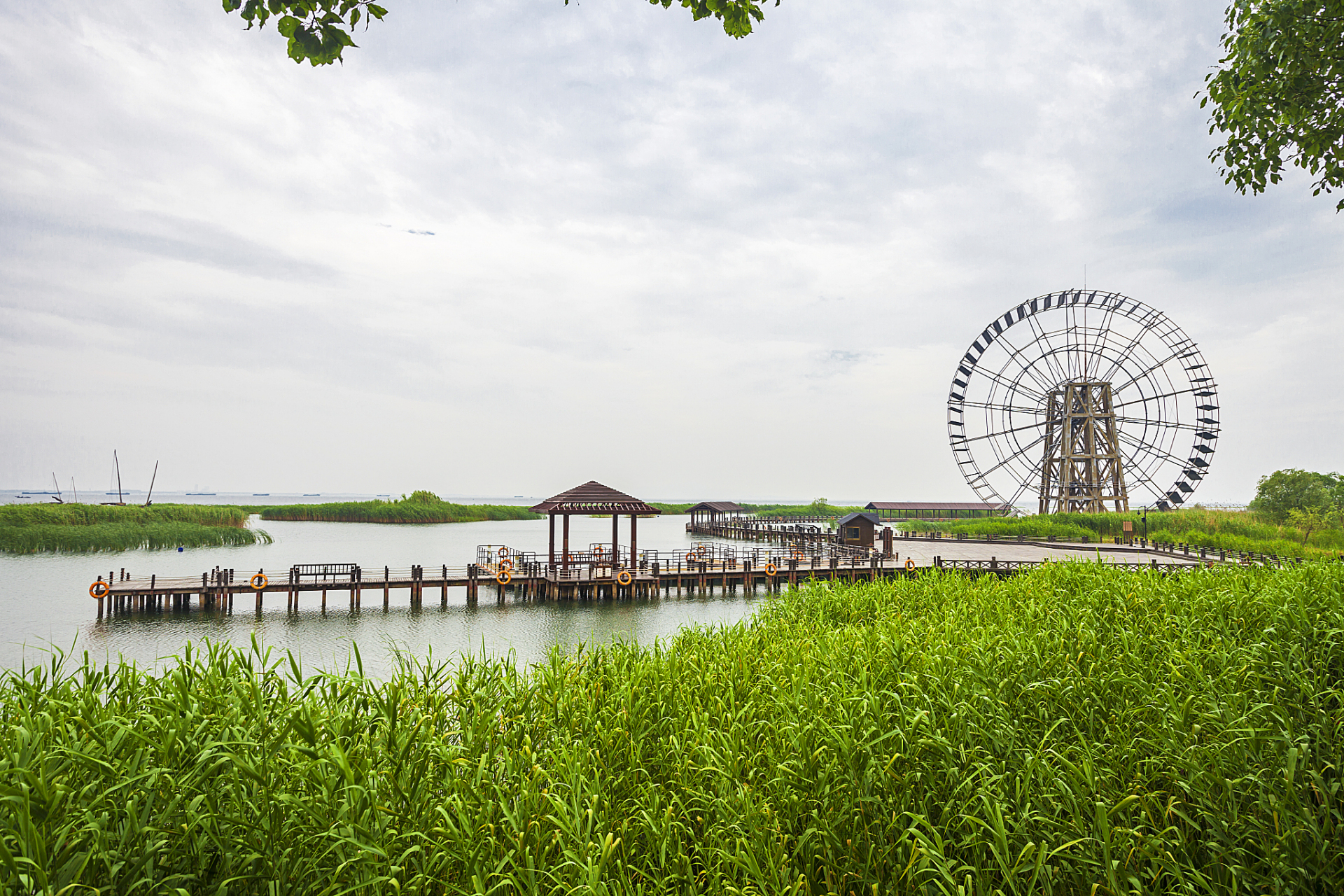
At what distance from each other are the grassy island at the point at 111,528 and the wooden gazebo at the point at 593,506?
85.7ft

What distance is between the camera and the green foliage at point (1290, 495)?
33.6 m

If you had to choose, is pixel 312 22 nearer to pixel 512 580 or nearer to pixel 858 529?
pixel 512 580

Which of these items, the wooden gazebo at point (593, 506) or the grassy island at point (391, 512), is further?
the grassy island at point (391, 512)

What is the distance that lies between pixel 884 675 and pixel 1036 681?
1.19m

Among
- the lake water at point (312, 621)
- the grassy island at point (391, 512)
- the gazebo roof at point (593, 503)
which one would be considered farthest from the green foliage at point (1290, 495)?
the grassy island at point (391, 512)

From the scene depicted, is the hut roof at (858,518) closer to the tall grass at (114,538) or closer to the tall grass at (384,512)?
the tall grass at (114,538)

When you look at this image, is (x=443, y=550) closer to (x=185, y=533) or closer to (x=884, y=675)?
(x=185, y=533)

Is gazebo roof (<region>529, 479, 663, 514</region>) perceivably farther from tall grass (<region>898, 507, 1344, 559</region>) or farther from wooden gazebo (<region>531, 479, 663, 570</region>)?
tall grass (<region>898, 507, 1344, 559</region>)

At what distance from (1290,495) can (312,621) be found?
46378 mm

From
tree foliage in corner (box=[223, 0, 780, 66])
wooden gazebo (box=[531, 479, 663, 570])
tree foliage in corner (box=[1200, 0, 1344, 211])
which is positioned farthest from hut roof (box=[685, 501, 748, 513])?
tree foliage in corner (box=[223, 0, 780, 66])

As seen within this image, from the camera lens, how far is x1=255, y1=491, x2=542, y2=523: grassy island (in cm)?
7012

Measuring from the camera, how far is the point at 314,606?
20781 millimetres

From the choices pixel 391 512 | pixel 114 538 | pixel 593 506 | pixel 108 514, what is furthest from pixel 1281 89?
pixel 391 512

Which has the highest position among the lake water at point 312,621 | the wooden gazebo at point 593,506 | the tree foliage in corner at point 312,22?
the tree foliage in corner at point 312,22
